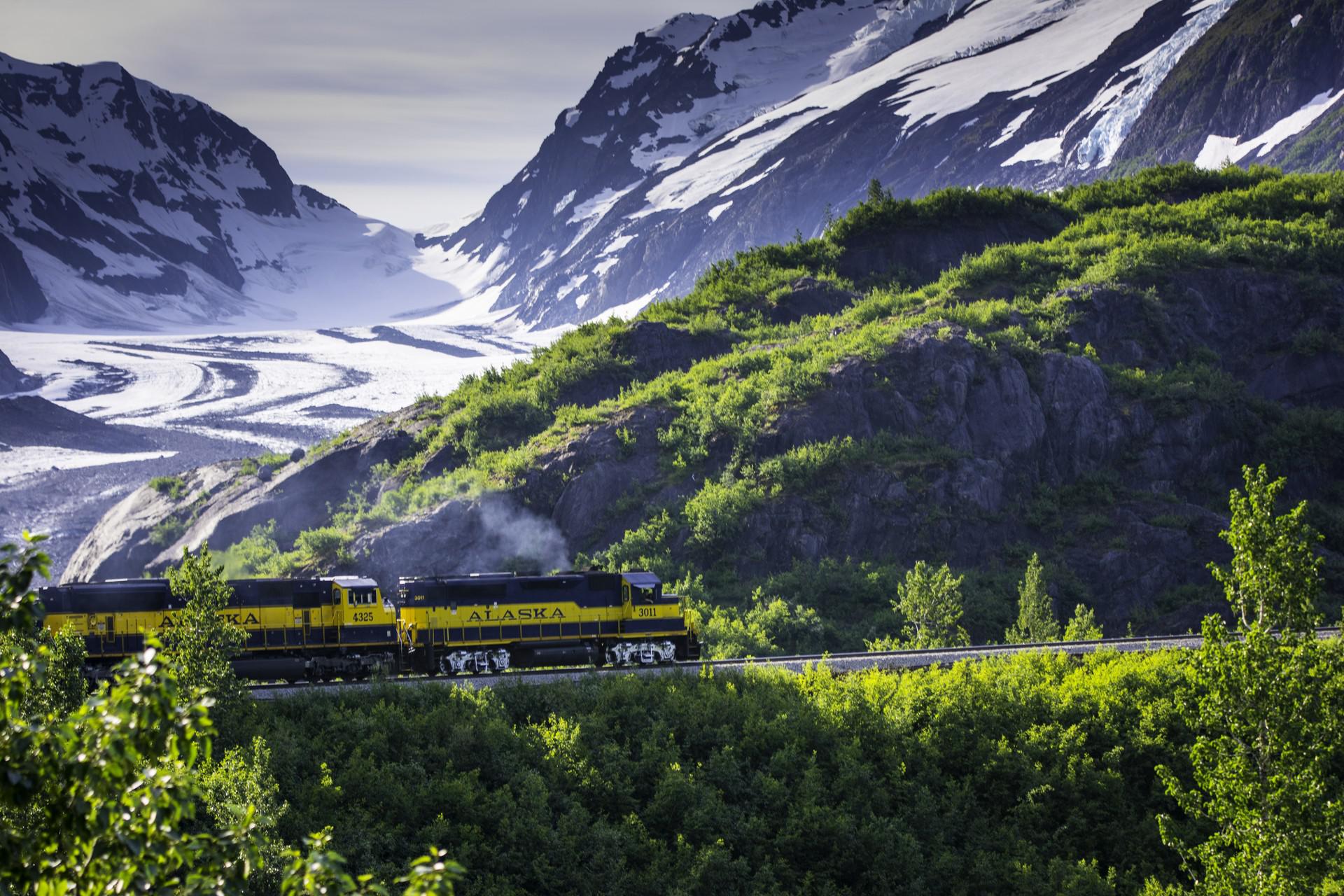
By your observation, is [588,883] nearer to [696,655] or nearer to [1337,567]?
[696,655]

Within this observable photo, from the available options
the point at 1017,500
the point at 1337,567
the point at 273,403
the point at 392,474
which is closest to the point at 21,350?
the point at 273,403

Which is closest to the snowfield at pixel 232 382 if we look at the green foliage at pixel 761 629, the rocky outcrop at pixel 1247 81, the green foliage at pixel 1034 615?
the green foliage at pixel 761 629

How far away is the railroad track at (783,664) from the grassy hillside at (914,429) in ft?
21.2

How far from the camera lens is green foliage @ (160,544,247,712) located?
A: 27312 mm

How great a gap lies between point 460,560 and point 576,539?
552cm

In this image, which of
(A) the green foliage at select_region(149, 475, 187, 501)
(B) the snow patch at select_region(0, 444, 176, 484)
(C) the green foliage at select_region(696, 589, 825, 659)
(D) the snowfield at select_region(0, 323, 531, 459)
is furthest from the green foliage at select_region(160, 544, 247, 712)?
(D) the snowfield at select_region(0, 323, 531, 459)

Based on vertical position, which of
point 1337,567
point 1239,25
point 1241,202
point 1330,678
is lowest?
point 1337,567

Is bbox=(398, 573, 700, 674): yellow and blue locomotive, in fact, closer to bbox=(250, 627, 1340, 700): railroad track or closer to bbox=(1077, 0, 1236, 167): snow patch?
bbox=(250, 627, 1340, 700): railroad track

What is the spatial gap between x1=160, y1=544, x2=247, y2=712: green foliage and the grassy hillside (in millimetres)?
19053

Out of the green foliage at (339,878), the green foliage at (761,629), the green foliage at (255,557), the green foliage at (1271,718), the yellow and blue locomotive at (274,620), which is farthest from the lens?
the green foliage at (255,557)

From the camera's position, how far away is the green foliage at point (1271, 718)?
20172 mm

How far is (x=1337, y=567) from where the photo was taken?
5122 centimetres

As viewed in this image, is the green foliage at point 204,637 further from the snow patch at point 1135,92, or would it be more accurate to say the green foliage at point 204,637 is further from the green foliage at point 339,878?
the snow patch at point 1135,92

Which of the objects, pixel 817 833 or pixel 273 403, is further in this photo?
pixel 273 403
